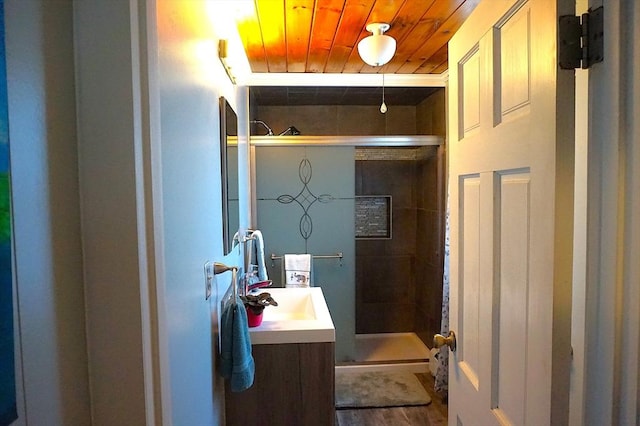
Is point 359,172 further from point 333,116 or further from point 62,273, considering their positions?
point 62,273

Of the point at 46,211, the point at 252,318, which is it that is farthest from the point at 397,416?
the point at 46,211

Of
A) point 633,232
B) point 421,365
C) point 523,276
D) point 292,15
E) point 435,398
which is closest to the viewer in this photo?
point 633,232

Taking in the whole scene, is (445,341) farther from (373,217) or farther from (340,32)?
(373,217)

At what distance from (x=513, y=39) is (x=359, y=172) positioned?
2.85m

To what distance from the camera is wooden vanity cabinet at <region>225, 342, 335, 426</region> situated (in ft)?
5.61

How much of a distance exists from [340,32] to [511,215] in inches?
63.3

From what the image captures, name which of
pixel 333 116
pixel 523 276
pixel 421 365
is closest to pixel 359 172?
pixel 333 116

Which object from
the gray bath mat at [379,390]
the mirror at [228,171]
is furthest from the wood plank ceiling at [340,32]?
the gray bath mat at [379,390]

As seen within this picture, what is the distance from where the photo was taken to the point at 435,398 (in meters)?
2.72

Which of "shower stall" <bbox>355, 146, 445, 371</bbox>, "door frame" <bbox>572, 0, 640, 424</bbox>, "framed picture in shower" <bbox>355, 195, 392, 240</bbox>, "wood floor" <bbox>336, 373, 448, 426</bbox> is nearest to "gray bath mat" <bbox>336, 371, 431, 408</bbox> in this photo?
"wood floor" <bbox>336, 373, 448, 426</bbox>

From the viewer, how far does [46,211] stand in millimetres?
545

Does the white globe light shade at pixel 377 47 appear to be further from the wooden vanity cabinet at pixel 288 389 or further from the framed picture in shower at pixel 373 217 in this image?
the framed picture in shower at pixel 373 217

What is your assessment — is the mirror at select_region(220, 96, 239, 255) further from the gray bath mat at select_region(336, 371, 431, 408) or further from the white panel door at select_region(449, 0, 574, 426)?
the gray bath mat at select_region(336, 371, 431, 408)

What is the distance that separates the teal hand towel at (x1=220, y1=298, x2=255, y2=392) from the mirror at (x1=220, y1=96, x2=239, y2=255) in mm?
Answer: 331
